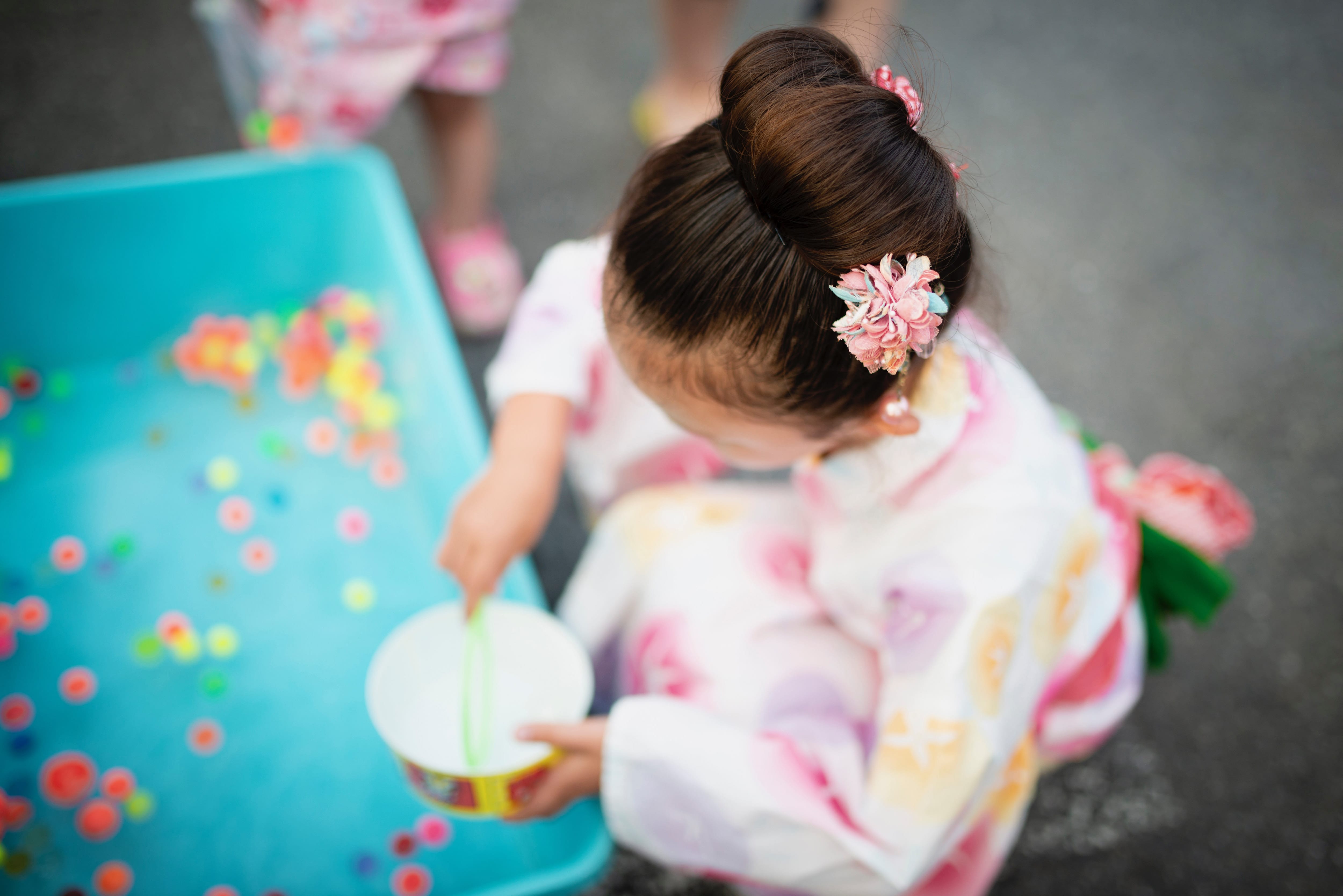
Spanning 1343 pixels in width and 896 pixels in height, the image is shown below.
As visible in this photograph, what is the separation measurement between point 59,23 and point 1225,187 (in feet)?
5.96

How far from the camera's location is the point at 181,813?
2.67ft

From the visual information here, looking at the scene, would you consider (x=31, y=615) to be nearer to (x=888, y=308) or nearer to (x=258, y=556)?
(x=258, y=556)

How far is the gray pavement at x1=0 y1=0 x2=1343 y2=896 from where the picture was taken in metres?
0.98

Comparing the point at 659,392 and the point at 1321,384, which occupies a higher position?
the point at 659,392

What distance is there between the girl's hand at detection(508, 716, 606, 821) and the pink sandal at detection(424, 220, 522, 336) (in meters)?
0.68

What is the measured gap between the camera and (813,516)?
2.44 ft

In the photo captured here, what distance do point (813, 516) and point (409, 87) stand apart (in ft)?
2.17

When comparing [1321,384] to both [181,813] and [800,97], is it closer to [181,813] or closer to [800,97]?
[800,97]

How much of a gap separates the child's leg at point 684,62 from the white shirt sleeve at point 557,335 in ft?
1.75

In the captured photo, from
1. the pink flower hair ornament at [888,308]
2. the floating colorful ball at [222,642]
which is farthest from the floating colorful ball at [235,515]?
the pink flower hair ornament at [888,308]

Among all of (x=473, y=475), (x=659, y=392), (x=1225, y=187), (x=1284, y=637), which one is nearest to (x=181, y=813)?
(x=473, y=475)

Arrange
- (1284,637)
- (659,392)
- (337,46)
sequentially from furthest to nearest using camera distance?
(1284,637) → (337,46) → (659,392)

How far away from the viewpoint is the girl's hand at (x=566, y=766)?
60 centimetres

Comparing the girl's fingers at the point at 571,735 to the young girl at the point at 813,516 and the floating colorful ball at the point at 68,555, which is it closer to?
the young girl at the point at 813,516
